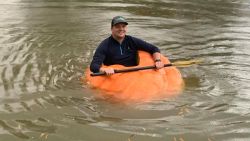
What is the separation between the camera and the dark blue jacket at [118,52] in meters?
7.57

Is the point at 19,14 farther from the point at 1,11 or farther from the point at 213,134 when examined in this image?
the point at 213,134

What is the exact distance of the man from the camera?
24.3 feet

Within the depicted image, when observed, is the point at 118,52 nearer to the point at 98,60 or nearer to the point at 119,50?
the point at 119,50

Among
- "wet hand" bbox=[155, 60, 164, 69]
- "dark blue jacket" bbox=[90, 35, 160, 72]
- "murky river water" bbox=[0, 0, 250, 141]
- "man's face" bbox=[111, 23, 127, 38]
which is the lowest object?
"murky river water" bbox=[0, 0, 250, 141]

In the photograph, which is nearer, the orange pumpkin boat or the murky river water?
the murky river water

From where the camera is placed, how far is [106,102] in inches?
278

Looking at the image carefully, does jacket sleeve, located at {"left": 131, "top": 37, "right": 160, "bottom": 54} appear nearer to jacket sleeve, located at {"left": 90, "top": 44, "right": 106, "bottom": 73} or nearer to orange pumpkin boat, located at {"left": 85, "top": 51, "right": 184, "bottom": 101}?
orange pumpkin boat, located at {"left": 85, "top": 51, "right": 184, "bottom": 101}

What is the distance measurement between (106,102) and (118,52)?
110 cm

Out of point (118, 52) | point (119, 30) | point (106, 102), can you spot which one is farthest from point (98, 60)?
point (106, 102)

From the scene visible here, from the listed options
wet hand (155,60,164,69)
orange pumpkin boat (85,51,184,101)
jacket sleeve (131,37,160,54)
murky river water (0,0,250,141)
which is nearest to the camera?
murky river water (0,0,250,141)

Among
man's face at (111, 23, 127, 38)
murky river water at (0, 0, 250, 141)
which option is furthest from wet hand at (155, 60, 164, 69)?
man's face at (111, 23, 127, 38)

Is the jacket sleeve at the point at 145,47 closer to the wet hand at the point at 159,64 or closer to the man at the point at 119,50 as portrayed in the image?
the man at the point at 119,50

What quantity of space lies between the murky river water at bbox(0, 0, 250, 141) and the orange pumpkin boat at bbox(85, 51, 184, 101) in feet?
0.57

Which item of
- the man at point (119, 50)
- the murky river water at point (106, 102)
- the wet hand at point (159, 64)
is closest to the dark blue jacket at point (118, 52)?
the man at point (119, 50)
